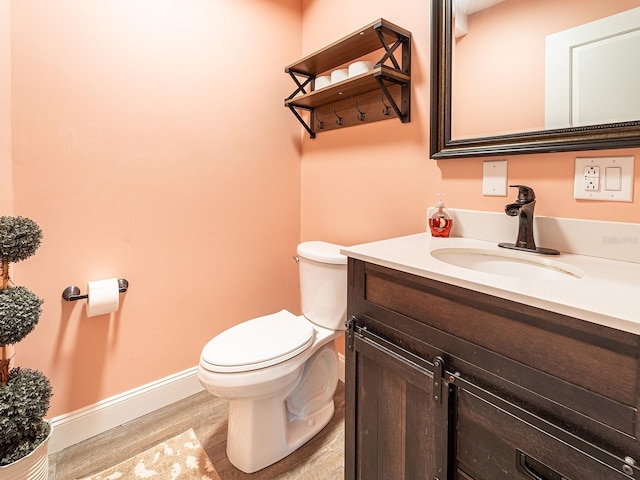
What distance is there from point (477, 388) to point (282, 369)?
737 millimetres

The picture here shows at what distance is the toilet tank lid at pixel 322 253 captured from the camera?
4.77 feet

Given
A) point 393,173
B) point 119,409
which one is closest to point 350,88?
point 393,173

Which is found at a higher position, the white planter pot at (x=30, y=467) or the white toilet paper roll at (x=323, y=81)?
the white toilet paper roll at (x=323, y=81)

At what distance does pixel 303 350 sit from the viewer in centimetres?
132

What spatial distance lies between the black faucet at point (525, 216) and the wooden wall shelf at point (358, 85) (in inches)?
24.1

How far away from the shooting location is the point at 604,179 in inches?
35.8

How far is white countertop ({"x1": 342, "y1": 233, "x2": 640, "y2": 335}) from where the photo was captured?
0.54m

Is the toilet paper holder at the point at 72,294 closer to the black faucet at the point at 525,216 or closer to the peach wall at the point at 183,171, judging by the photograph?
the peach wall at the point at 183,171

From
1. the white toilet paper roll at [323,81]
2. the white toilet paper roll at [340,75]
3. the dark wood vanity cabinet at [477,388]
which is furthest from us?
the white toilet paper roll at [323,81]

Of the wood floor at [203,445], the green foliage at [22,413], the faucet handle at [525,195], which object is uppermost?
the faucet handle at [525,195]

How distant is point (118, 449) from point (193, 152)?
1361 millimetres

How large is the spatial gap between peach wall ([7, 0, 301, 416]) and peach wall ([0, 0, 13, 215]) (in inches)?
0.8

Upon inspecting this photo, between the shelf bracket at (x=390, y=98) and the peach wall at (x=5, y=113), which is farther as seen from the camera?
the shelf bracket at (x=390, y=98)

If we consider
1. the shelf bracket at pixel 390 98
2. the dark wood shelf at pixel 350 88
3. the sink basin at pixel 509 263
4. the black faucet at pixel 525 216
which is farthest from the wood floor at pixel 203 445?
the dark wood shelf at pixel 350 88
